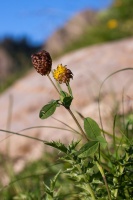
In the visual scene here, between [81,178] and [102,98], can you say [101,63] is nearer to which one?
[102,98]

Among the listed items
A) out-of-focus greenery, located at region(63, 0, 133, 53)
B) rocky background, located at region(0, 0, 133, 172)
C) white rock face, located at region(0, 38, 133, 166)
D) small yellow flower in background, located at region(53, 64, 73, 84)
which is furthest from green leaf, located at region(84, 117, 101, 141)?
out-of-focus greenery, located at region(63, 0, 133, 53)

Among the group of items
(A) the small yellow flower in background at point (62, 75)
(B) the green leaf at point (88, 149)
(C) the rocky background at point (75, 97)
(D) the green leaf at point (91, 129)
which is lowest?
(B) the green leaf at point (88, 149)

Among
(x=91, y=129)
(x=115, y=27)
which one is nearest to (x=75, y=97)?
(x=91, y=129)

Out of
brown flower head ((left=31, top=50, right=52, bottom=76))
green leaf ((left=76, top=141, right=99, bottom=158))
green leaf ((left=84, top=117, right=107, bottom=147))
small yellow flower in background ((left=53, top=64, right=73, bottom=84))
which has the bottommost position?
green leaf ((left=76, top=141, right=99, bottom=158))

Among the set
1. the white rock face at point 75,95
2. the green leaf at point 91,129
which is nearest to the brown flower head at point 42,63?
the green leaf at point 91,129

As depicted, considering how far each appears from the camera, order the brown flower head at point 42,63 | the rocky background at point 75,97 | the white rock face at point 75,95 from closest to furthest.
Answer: the brown flower head at point 42,63 < the rocky background at point 75,97 < the white rock face at point 75,95

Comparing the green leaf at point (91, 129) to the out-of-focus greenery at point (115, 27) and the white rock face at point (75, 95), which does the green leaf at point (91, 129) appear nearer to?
the white rock face at point (75, 95)

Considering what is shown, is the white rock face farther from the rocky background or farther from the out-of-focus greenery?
the out-of-focus greenery
